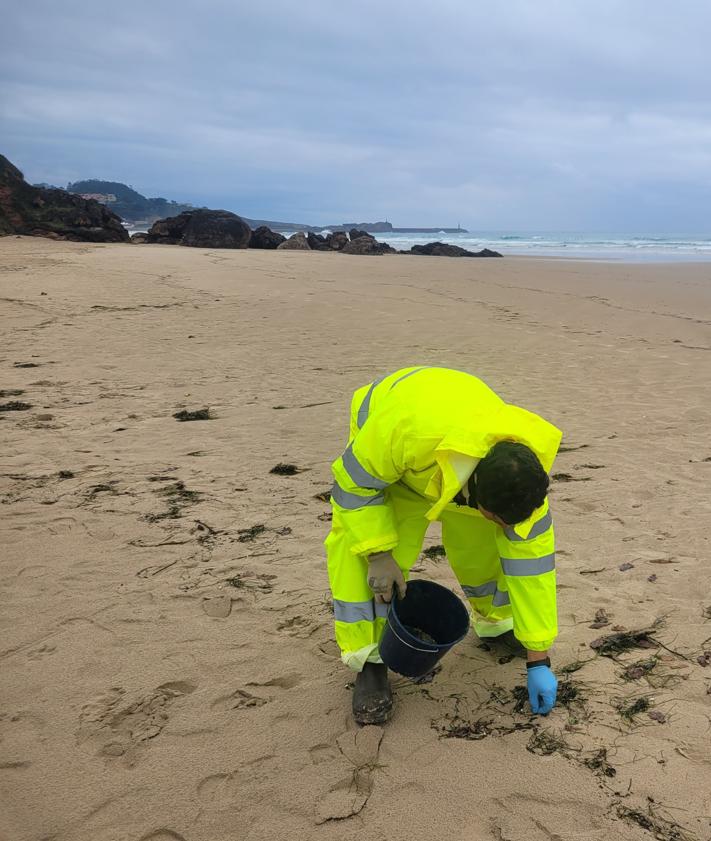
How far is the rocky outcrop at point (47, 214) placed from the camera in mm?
25297

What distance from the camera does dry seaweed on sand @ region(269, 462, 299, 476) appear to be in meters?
4.31

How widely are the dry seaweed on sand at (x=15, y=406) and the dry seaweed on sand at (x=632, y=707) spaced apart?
15.9ft

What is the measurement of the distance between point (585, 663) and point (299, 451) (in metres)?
2.67

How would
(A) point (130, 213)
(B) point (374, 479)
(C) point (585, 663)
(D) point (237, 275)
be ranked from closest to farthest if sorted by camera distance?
(B) point (374, 479) → (C) point (585, 663) → (D) point (237, 275) → (A) point (130, 213)

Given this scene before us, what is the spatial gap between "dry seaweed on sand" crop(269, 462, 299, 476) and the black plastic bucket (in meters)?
1.94

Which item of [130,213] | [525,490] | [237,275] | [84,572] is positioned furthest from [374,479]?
[130,213]

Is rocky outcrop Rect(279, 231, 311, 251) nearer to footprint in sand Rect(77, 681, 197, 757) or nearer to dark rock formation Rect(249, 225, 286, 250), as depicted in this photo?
dark rock formation Rect(249, 225, 286, 250)

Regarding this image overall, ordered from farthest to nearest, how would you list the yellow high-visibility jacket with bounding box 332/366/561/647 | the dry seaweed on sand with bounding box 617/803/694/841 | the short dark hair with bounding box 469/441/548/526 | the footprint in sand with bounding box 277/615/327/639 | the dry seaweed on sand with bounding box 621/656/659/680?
the footprint in sand with bounding box 277/615/327/639 < the dry seaweed on sand with bounding box 621/656/659/680 < the yellow high-visibility jacket with bounding box 332/366/561/647 < the short dark hair with bounding box 469/441/548/526 < the dry seaweed on sand with bounding box 617/803/694/841

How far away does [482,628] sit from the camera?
263 centimetres

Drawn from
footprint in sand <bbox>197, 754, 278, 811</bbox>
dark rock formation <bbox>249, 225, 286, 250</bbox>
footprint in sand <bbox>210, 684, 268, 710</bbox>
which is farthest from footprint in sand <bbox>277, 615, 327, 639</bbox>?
dark rock formation <bbox>249, 225, 286, 250</bbox>

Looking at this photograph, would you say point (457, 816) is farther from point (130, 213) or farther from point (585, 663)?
point (130, 213)

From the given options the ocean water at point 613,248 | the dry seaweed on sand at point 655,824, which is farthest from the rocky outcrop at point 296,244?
the dry seaweed on sand at point 655,824

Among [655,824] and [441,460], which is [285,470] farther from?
[655,824]

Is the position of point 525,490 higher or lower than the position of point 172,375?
higher
